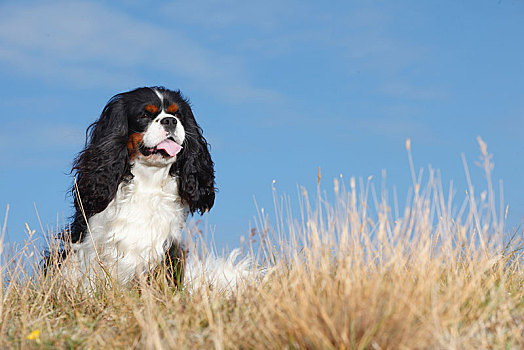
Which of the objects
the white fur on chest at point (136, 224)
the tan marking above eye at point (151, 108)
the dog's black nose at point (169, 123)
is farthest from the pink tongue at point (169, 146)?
the tan marking above eye at point (151, 108)

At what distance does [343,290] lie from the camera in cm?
274

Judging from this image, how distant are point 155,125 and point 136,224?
97 cm

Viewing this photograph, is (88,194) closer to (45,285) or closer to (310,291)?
(45,285)

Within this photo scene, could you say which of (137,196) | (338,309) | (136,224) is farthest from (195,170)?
(338,309)

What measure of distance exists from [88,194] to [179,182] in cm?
87

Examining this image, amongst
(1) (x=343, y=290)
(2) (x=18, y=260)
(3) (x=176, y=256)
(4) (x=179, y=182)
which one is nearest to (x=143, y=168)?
(4) (x=179, y=182)

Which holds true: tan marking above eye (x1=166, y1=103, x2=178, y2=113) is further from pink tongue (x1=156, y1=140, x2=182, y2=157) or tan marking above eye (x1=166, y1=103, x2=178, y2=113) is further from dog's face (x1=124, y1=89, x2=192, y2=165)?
pink tongue (x1=156, y1=140, x2=182, y2=157)

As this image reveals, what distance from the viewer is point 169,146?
485 cm

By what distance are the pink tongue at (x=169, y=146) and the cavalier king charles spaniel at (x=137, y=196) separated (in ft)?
0.05

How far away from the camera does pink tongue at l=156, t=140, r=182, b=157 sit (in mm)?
4824

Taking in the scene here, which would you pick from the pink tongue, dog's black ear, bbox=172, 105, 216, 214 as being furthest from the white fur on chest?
the pink tongue

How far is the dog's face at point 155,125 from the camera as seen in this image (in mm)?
4820

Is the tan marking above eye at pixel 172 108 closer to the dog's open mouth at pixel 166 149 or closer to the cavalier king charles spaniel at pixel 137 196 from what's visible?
the cavalier king charles spaniel at pixel 137 196

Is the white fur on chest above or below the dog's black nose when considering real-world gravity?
below
